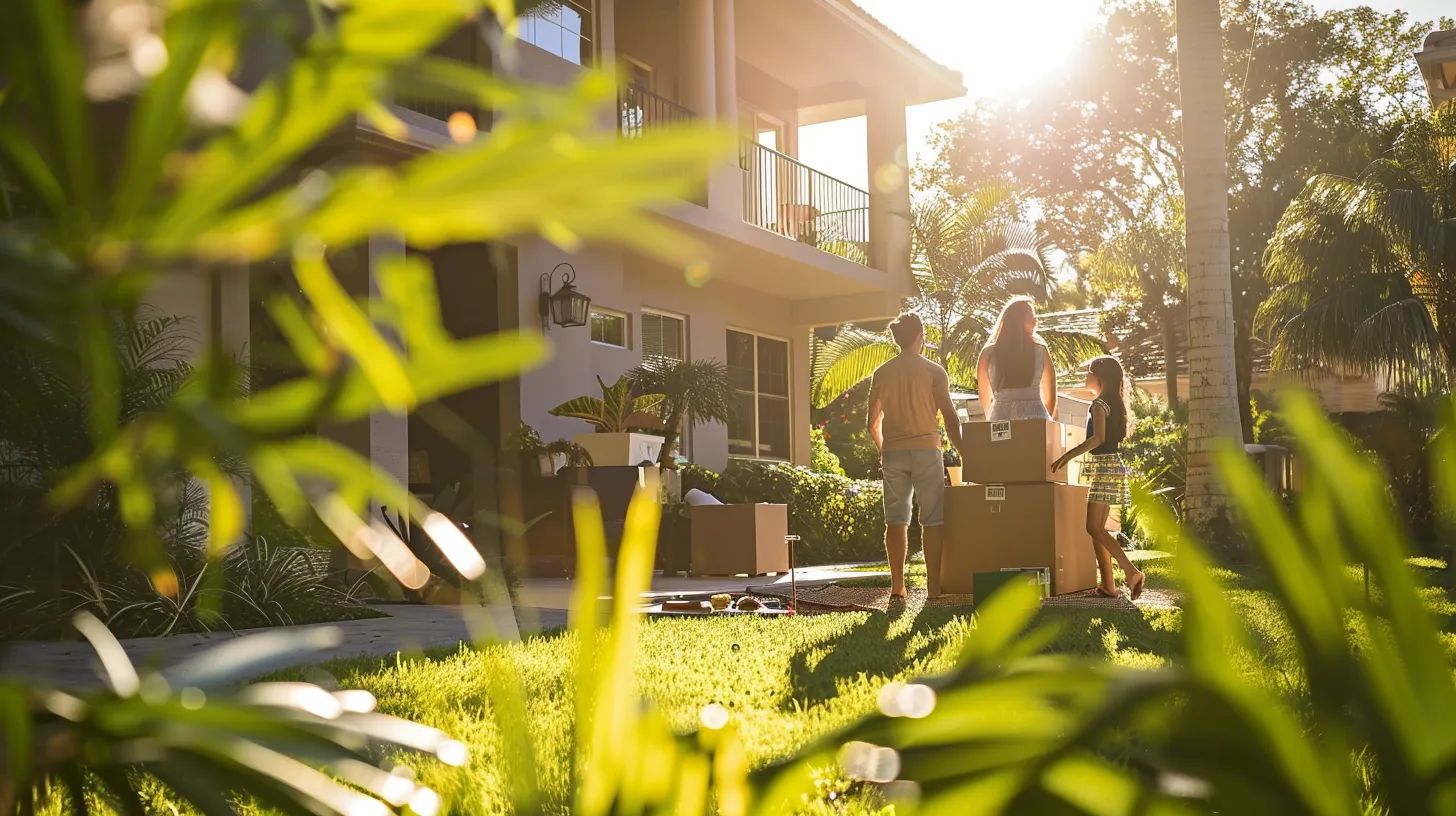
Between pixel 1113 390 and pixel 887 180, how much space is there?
28.1 ft

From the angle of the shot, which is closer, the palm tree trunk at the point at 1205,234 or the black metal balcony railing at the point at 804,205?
the palm tree trunk at the point at 1205,234

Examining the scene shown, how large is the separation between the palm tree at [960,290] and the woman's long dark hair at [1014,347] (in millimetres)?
12010

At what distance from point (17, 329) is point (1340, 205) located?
18.5 meters

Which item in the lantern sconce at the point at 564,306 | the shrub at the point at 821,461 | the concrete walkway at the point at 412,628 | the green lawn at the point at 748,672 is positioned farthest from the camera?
the shrub at the point at 821,461

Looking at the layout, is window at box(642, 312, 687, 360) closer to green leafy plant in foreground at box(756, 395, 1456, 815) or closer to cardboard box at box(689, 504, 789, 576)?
cardboard box at box(689, 504, 789, 576)

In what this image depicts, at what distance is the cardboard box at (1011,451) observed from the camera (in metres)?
7.36

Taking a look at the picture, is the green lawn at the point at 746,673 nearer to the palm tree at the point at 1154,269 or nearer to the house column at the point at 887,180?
the house column at the point at 887,180

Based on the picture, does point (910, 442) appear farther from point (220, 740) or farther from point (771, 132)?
point (771, 132)

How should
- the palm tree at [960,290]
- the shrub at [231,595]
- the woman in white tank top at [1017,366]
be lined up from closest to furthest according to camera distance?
1. the shrub at [231,595]
2. the woman in white tank top at [1017,366]
3. the palm tree at [960,290]

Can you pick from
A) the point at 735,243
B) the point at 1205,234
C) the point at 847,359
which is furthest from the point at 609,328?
the point at 847,359

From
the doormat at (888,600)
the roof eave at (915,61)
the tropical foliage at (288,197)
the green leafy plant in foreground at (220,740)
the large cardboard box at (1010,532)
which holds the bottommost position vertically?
the doormat at (888,600)

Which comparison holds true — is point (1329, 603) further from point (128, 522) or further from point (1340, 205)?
point (1340, 205)

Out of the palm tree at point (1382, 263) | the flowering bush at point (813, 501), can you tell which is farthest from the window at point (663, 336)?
the palm tree at point (1382, 263)

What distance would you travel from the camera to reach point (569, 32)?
1208 centimetres
